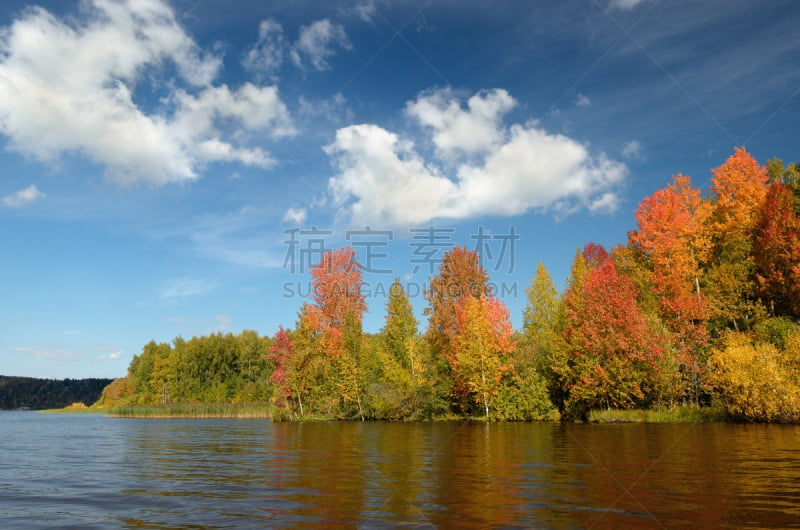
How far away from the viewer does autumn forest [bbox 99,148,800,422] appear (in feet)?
133

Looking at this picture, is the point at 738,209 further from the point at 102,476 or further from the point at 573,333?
the point at 102,476

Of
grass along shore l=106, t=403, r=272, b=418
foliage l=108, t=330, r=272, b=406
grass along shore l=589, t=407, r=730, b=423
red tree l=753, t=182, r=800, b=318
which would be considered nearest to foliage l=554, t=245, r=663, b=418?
grass along shore l=589, t=407, r=730, b=423

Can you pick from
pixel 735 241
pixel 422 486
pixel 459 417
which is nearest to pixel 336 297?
pixel 459 417

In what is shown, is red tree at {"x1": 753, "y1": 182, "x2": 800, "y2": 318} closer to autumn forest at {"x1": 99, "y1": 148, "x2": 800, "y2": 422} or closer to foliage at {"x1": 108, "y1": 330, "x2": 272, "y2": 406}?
autumn forest at {"x1": 99, "y1": 148, "x2": 800, "y2": 422}

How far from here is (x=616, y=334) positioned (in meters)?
43.1

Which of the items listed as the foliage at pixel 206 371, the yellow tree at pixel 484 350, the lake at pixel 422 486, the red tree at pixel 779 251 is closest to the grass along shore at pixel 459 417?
the yellow tree at pixel 484 350

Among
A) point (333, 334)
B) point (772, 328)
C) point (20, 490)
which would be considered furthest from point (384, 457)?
point (333, 334)

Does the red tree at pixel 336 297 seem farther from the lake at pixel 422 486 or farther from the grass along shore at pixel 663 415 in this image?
the lake at pixel 422 486

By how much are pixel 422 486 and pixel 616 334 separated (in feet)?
110

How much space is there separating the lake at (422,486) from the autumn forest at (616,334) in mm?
15931

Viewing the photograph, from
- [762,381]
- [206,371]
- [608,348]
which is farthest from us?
[206,371]

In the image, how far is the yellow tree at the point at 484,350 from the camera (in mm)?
49969

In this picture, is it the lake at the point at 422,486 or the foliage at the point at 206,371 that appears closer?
the lake at the point at 422,486

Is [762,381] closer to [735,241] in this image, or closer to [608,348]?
[608,348]
